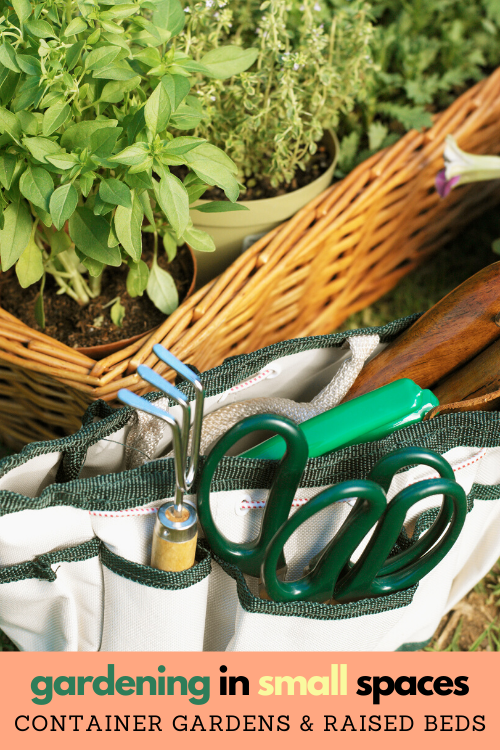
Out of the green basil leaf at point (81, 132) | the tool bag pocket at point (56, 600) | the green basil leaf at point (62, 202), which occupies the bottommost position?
the tool bag pocket at point (56, 600)

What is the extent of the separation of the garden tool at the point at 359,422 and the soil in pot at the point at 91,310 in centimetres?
32

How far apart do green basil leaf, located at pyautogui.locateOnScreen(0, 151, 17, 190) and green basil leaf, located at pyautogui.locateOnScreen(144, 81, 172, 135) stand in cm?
15

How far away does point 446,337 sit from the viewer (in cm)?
73

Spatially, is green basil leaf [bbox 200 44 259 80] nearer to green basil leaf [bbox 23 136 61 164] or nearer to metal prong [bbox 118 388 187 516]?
green basil leaf [bbox 23 136 61 164]

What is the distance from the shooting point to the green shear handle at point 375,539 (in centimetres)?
55

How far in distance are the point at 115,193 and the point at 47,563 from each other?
0.36 meters

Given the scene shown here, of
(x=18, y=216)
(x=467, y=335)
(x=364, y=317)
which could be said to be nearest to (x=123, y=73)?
(x=18, y=216)

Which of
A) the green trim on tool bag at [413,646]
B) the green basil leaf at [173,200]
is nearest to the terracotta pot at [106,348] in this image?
the green basil leaf at [173,200]

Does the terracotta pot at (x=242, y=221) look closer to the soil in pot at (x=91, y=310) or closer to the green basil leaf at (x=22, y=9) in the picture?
the soil in pot at (x=91, y=310)

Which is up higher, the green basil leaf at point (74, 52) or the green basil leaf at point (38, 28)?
the green basil leaf at point (38, 28)

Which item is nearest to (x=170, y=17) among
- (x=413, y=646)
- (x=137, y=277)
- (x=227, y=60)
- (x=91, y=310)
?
(x=227, y=60)

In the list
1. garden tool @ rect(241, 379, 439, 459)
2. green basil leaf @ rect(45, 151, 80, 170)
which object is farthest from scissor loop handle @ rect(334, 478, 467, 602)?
green basil leaf @ rect(45, 151, 80, 170)

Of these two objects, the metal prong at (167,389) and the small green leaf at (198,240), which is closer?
the metal prong at (167,389)
